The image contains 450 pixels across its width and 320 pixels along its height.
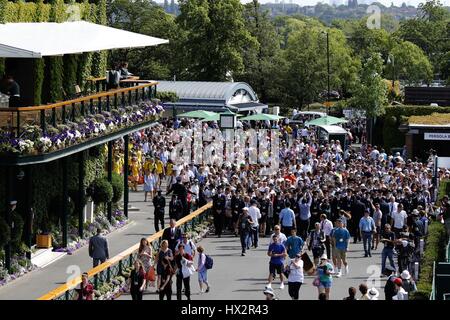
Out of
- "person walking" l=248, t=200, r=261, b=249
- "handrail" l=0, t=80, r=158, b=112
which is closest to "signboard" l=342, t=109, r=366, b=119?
"handrail" l=0, t=80, r=158, b=112

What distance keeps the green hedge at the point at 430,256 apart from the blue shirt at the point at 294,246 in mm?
2668

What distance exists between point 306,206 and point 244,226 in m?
2.13

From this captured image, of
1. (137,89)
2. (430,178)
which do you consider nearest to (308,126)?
(430,178)

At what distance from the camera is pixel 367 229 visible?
30703 mm

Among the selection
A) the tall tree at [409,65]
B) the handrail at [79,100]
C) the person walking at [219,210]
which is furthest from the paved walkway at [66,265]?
the tall tree at [409,65]

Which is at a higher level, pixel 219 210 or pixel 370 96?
pixel 370 96

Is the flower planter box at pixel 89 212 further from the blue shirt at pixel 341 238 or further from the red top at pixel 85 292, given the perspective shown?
the red top at pixel 85 292

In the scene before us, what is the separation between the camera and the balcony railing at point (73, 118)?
87.5 feet

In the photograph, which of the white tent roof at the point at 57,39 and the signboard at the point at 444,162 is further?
the signboard at the point at 444,162

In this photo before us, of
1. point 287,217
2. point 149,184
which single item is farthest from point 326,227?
point 149,184

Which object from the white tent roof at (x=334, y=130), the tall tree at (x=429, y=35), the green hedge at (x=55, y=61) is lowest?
the white tent roof at (x=334, y=130)

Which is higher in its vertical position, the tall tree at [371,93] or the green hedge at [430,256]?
the tall tree at [371,93]

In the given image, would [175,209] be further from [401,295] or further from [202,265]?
[401,295]

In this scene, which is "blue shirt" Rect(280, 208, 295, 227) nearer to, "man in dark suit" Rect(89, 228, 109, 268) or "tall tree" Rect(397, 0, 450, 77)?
"man in dark suit" Rect(89, 228, 109, 268)
